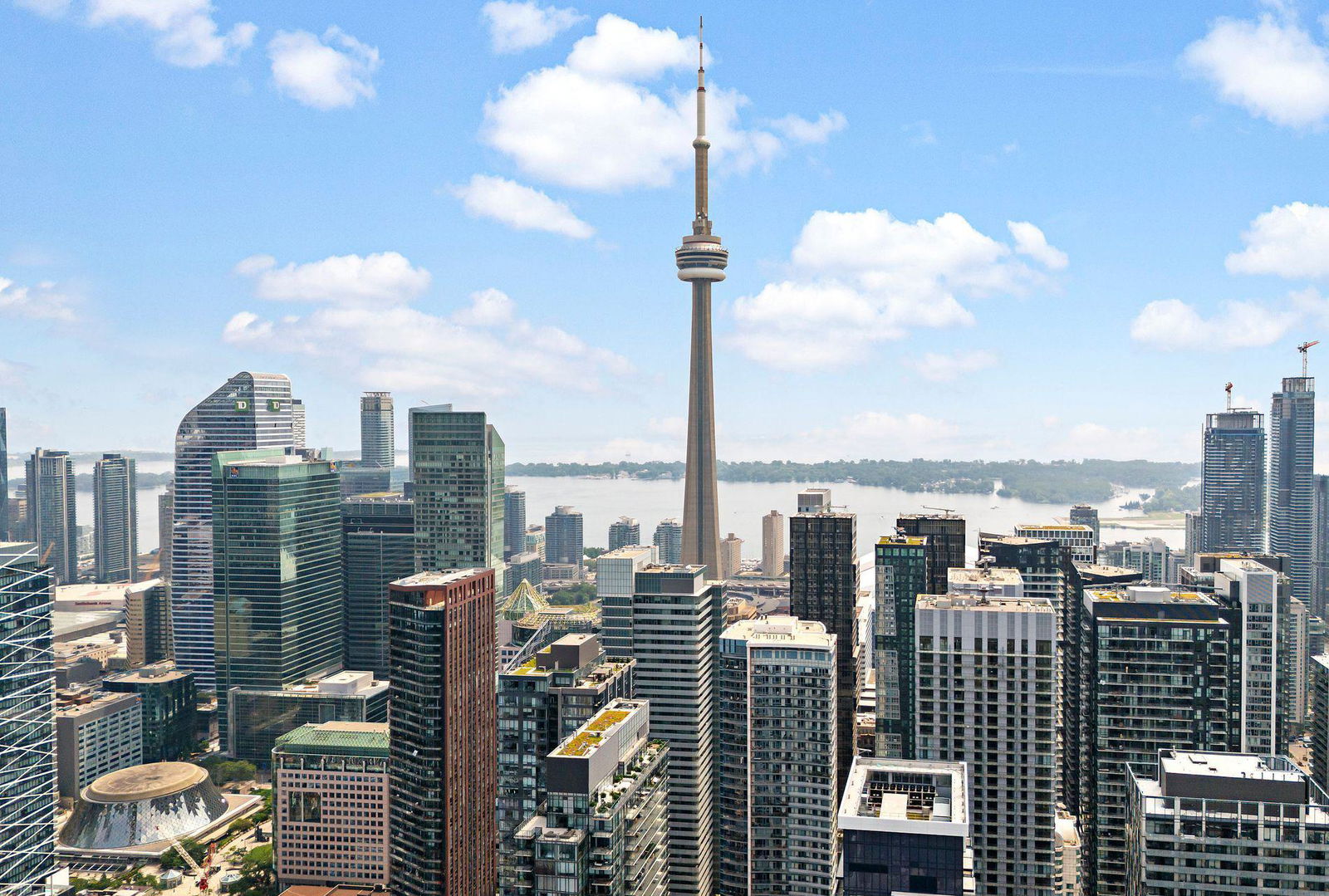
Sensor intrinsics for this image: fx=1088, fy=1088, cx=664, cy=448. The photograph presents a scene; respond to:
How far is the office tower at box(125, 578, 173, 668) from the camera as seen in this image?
7800cm

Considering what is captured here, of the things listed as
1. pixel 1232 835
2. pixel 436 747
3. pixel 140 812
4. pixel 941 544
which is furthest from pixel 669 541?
pixel 1232 835

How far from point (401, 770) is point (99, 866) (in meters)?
17.9

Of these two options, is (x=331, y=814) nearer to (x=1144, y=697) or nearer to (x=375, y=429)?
(x=1144, y=697)

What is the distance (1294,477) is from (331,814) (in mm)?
86782

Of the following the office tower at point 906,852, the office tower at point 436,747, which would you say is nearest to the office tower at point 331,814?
the office tower at point 436,747

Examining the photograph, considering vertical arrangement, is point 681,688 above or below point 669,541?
above

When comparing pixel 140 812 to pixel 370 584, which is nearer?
pixel 140 812

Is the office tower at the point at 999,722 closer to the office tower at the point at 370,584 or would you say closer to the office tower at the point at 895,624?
the office tower at the point at 895,624

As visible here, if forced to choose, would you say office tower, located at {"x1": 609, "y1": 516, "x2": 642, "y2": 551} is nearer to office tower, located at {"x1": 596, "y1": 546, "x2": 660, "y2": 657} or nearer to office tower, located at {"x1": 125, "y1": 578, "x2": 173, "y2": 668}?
office tower, located at {"x1": 125, "y1": 578, "x2": 173, "y2": 668}

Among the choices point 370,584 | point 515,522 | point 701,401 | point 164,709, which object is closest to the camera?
point 164,709

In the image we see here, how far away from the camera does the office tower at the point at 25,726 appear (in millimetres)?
33312

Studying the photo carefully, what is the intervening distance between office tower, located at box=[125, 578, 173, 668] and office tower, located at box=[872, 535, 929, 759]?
54.5 m

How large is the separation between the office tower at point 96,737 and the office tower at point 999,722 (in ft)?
146

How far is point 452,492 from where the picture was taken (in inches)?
2717
